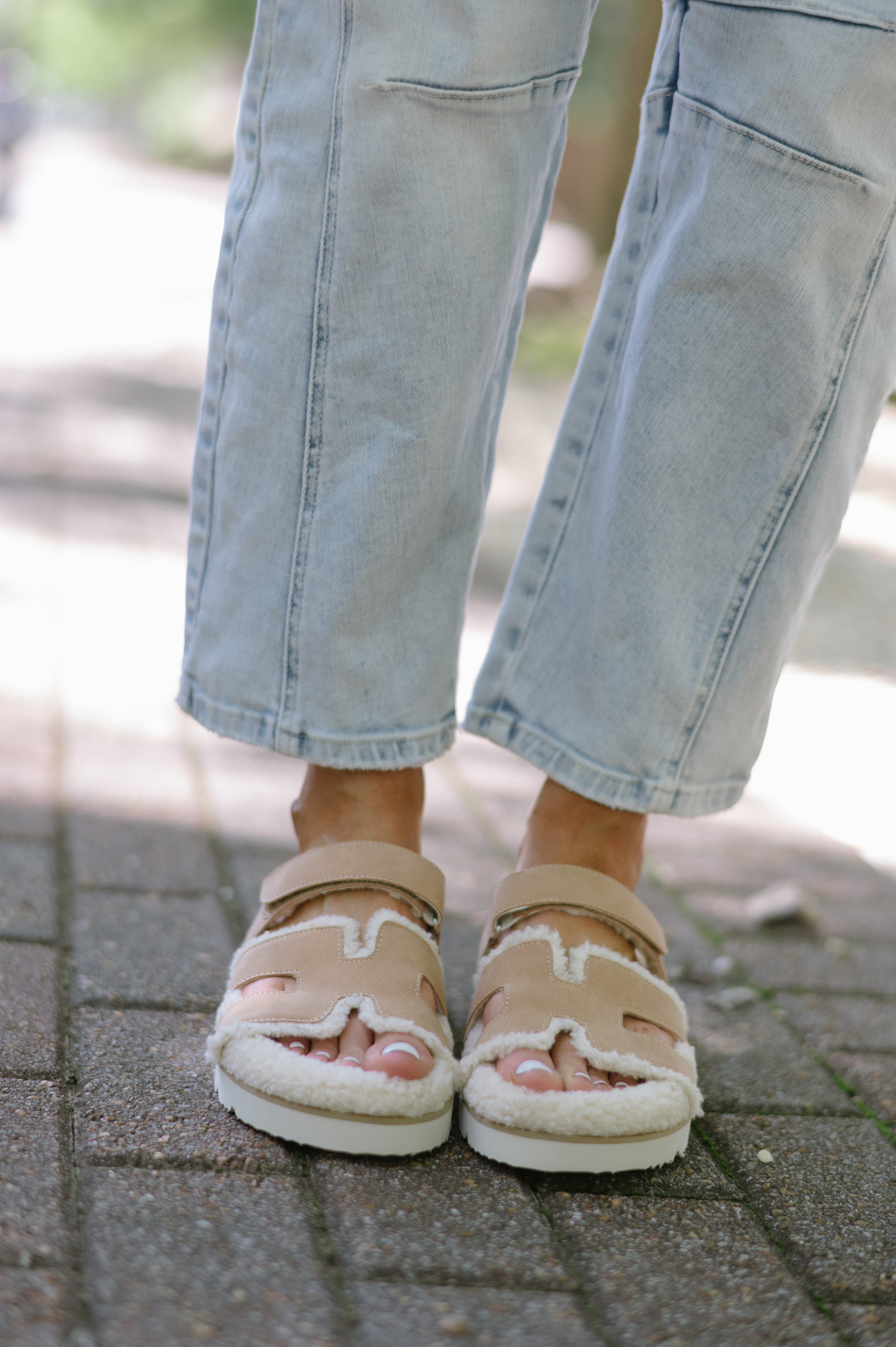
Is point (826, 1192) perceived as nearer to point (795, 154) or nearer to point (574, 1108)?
point (574, 1108)

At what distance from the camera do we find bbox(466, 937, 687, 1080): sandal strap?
1050mm

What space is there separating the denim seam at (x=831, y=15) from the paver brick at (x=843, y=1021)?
884 millimetres

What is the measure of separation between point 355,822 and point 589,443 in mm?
387

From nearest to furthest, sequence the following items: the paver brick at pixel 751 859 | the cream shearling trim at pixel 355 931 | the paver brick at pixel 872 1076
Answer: the cream shearling trim at pixel 355 931
the paver brick at pixel 872 1076
the paver brick at pixel 751 859

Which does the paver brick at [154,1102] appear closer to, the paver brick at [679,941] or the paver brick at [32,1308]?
the paver brick at [32,1308]

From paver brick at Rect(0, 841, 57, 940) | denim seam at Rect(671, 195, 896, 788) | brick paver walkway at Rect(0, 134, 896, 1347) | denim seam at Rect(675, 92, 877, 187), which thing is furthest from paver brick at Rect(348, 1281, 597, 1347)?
denim seam at Rect(675, 92, 877, 187)

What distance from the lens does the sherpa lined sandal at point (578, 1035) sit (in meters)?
0.99

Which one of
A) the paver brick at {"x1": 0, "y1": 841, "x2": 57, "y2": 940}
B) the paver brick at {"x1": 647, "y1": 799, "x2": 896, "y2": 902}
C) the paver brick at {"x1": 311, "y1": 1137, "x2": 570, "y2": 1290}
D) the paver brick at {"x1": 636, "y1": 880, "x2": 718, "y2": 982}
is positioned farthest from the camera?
the paver brick at {"x1": 647, "y1": 799, "x2": 896, "y2": 902}

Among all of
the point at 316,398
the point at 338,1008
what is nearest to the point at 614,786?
the point at 338,1008

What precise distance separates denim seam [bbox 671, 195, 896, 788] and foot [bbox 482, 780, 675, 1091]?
0.08 m

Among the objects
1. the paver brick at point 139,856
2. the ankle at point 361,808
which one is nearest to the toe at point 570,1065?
the ankle at point 361,808

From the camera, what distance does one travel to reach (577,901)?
1.12m

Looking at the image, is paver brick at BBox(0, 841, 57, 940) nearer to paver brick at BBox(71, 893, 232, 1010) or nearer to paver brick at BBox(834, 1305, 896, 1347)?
paver brick at BBox(71, 893, 232, 1010)

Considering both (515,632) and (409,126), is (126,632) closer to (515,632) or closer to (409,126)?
(515,632)
